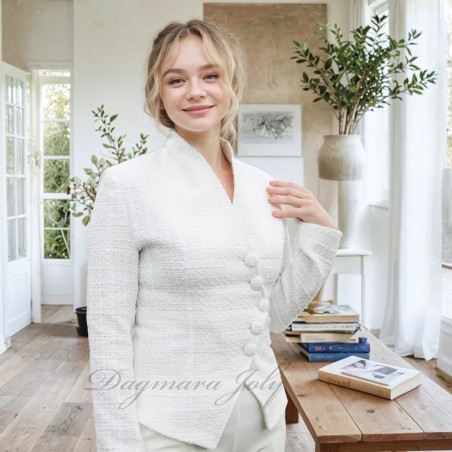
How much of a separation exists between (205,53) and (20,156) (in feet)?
15.7

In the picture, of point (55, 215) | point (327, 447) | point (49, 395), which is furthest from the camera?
point (55, 215)

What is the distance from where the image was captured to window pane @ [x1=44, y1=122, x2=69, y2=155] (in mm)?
6527

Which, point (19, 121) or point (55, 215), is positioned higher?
→ point (19, 121)

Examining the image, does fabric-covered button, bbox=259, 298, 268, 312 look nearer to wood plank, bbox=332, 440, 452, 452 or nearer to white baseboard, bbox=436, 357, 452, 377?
wood plank, bbox=332, 440, 452, 452

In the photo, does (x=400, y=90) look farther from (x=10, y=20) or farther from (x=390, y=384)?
(x=10, y=20)

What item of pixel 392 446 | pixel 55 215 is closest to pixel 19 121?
pixel 55 215

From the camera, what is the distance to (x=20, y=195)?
563 centimetres

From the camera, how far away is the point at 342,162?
4664 mm

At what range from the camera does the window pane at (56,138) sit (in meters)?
6.53

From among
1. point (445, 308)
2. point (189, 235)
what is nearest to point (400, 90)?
point (445, 308)

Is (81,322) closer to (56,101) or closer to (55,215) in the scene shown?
(55,215)

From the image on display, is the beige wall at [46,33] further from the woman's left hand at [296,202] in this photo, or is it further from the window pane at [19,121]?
the woman's left hand at [296,202]

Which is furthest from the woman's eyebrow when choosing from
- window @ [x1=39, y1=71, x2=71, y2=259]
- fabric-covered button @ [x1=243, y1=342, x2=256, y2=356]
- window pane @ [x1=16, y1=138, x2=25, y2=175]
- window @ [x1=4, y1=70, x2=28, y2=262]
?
window @ [x1=39, y1=71, x2=71, y2=259]

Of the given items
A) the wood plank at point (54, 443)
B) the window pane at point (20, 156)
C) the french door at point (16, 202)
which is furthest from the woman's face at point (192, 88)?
the window pane at point (20, 156)
